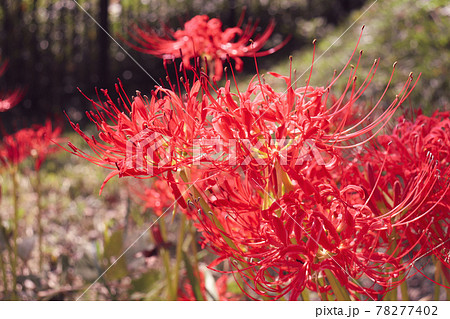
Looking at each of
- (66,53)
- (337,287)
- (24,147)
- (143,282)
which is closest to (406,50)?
(143,282)

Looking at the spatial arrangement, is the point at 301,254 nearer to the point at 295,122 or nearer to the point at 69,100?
the point at 295,122

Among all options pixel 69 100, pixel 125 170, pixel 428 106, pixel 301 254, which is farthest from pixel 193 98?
pixel 69 100

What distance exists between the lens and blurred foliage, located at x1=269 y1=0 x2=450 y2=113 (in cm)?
273

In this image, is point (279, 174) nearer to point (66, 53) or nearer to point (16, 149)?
point (16, 149)

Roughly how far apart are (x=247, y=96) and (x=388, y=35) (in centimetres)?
273

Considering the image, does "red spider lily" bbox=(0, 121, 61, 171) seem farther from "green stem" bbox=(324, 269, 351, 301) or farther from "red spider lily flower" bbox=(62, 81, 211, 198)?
"green stem" bbox=(324, 269, 351, 301)

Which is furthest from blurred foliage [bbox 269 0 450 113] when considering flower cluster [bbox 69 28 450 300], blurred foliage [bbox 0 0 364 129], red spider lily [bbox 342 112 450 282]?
flower cluster [bbox 69 28 450 300]

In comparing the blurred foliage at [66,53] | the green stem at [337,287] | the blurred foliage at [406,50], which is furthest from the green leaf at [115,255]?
the blurred foliage at [66,53]

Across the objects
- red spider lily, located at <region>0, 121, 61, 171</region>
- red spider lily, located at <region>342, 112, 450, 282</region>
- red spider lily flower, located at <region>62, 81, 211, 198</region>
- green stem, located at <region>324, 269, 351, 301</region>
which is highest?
red spider lily flower, located at <region>62, 81, 211, 198</region>

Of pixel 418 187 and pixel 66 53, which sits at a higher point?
pixel 418 187

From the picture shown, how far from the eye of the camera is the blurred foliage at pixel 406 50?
2.73 metres

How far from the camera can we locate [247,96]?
31.9 inches

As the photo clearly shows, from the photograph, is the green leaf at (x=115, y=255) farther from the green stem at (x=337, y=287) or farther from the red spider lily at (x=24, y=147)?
the green stem at (x=337, y=287)

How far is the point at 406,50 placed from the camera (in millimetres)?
3020
